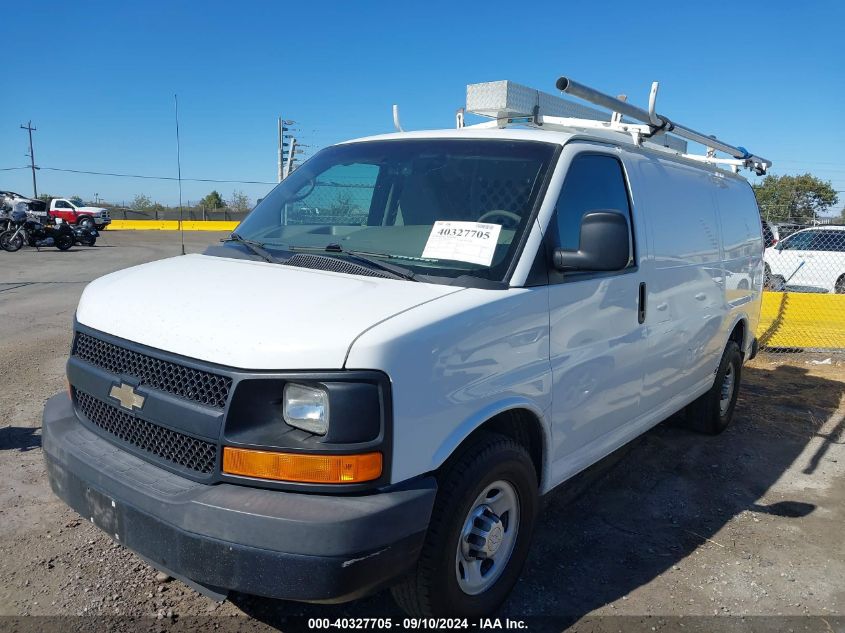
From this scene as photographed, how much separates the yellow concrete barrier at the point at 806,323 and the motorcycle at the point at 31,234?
2274 cm

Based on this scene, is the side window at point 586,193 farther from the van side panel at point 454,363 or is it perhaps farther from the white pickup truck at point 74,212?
the white pickup truck at point 74,212

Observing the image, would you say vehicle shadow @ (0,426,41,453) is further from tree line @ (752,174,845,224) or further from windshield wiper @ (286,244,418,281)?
tree line @ (752,174,845,224)

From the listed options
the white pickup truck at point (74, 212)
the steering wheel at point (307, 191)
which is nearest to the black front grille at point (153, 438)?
the steering wheel at point (307, 191)

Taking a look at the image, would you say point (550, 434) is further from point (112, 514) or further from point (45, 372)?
point (45, 372)

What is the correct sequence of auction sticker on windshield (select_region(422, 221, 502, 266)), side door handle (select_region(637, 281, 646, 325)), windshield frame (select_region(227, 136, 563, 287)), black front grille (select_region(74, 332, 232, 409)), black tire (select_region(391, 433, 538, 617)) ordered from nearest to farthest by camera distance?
1. black front grille (select_region(74, 332, 232, 409))
2. black tire (select_region(391, 433, 538, 617))
3. windshield frame (select_region(227, 136, 563, 287))
4. auction sticker on windshield (select_region(422, 221, 502, 266))
5. side door handle (select_region(637, 281, 646, 325))

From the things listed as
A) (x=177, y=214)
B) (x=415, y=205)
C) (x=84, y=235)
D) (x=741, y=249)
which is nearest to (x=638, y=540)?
(x=415, y=205)

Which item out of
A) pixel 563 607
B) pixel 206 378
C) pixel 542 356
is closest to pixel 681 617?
pixel 563 607

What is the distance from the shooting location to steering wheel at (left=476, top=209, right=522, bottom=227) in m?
3.04

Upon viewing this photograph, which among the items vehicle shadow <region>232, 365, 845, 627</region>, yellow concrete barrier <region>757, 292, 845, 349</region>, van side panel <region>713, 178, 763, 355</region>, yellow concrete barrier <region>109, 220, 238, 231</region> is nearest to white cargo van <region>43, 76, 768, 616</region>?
vehicle shadow <region>232, 365, 845, 627</region>

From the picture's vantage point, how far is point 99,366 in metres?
2.85

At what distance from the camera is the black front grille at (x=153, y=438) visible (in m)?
2.42

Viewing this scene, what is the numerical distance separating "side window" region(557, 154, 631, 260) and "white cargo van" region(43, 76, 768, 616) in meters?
0.01

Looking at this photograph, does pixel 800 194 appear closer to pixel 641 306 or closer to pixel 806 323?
pixel 806 323

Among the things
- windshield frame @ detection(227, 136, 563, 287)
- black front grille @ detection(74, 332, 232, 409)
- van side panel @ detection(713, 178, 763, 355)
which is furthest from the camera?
van side panel @ detection(713, 178, 763, 355)
